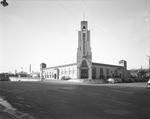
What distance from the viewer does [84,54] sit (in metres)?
48.4

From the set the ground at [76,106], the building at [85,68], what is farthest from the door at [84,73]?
the ground at [76,106]

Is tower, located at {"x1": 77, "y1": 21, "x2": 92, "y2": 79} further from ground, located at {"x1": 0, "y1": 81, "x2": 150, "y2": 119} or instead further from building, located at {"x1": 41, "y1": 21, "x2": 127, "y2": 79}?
ground, located at {"x1": 0, "y1": 81, "x2": 150, "y2": 119}

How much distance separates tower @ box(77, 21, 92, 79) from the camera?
48.2 m

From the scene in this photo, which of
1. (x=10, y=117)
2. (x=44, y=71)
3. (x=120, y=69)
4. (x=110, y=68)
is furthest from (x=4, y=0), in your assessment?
(x=44, y=71)

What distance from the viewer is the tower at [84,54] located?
4816cm

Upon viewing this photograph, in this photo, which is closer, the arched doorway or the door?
the door

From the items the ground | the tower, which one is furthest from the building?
the ground

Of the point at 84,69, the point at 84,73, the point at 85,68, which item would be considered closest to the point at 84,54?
the point at 85,68

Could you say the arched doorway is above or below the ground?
above

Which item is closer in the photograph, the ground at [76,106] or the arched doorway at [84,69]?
the ground at [76,106]

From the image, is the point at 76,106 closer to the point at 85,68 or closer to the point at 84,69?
the point at 85,68

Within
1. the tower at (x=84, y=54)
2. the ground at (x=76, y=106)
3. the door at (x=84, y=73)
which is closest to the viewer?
the ground at (x=76, y=106)

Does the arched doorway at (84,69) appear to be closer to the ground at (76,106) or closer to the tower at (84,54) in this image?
the tower at (84,54)

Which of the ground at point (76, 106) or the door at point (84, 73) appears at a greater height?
the door at point (84, 73)
